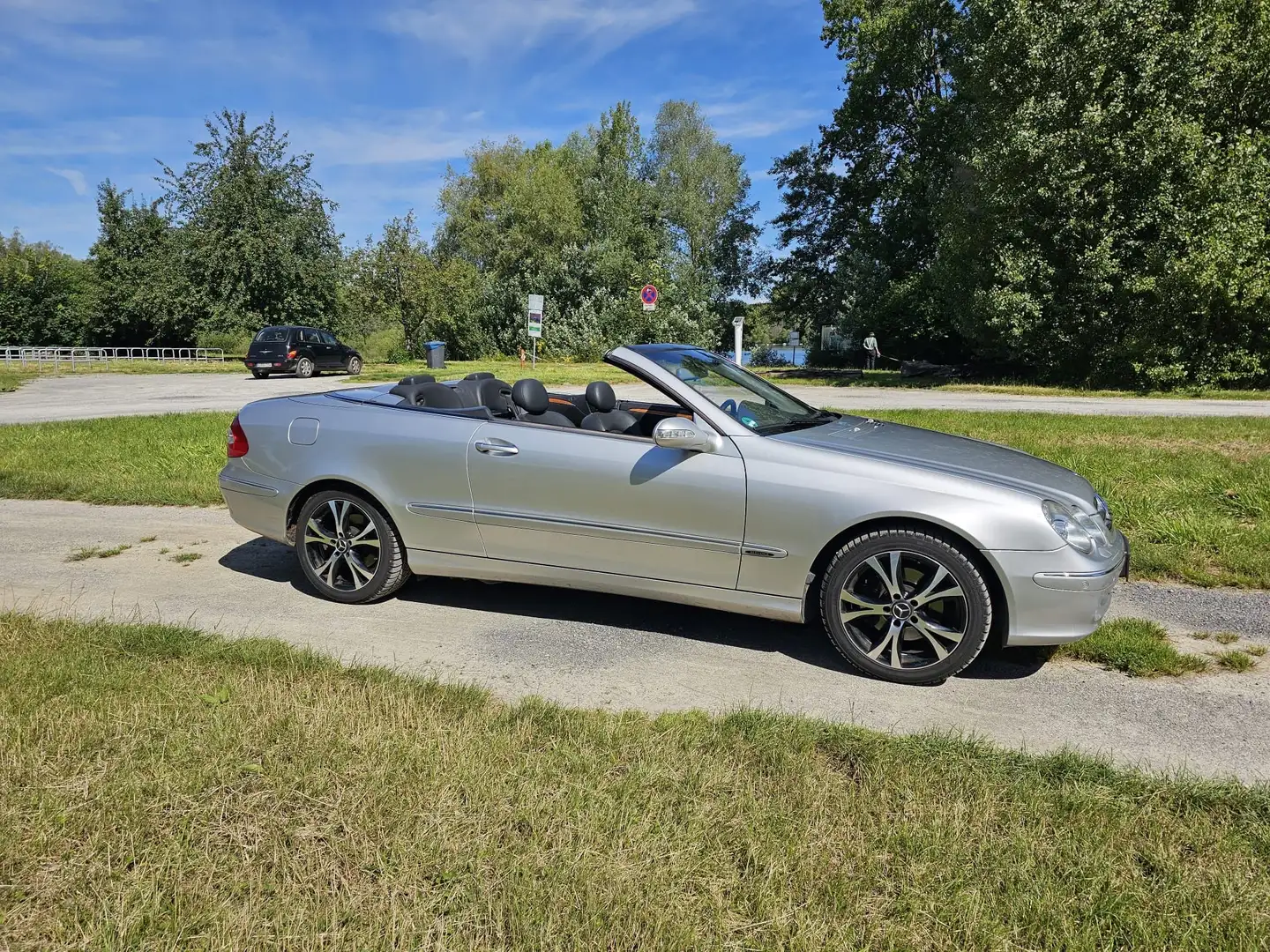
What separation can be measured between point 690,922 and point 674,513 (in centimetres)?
230

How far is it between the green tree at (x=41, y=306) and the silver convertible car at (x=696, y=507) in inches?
2395

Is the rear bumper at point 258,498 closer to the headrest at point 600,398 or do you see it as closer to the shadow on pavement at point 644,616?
the shadow on pavement at point 644,616

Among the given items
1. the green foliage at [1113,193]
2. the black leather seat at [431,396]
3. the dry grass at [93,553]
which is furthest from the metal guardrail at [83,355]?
the black leather seat at [431,396]

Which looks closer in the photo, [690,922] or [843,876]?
[690,922]

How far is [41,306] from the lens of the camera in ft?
193

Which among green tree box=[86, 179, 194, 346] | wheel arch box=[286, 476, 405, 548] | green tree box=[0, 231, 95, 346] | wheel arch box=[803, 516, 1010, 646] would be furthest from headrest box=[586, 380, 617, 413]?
green tree box=[0, 231, 95, 346]

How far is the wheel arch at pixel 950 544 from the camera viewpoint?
3.92 m

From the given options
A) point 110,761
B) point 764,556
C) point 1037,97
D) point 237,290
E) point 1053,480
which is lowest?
point 110,761

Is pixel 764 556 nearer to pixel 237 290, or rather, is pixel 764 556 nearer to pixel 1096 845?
pixel 1096 845

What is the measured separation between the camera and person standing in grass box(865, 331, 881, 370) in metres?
33.2

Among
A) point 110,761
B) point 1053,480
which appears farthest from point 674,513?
point 110,761

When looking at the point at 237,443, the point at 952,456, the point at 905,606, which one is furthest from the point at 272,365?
the point at 905,606

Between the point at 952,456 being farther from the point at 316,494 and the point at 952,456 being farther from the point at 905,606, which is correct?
the point at 316,494

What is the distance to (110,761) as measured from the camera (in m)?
3.00
